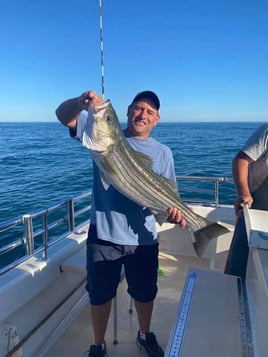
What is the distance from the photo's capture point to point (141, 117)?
8.34 ft

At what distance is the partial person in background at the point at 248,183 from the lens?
2707 millimetres

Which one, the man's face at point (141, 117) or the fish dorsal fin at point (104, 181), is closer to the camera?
the fish dorsal fin at point (104, 181)

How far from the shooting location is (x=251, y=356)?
1451mm

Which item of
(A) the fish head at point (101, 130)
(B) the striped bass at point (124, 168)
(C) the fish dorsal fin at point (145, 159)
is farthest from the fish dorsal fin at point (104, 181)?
(C) the fish dorsal fin at point (145, 159)

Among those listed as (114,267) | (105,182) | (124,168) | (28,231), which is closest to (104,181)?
(105,182)

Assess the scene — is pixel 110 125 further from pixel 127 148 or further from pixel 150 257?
pixel 150 257

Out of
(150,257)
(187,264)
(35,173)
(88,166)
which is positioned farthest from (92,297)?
(88,166)

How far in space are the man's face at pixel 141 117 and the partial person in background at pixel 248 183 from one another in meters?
0.88

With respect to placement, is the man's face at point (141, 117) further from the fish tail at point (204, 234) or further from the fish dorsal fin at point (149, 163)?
the fish tail at point (204, 234)

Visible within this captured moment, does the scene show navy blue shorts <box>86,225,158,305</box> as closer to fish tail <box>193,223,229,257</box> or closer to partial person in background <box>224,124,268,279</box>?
fish tail <box>193,223,229,257</box>

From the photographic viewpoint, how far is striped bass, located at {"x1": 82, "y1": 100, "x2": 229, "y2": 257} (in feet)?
7.63

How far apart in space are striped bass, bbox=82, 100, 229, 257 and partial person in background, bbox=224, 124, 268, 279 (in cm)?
22

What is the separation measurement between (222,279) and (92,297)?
41.0 inches

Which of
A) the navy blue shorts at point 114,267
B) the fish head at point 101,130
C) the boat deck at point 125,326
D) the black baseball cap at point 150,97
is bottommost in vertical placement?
the boat deck at point 125,326
